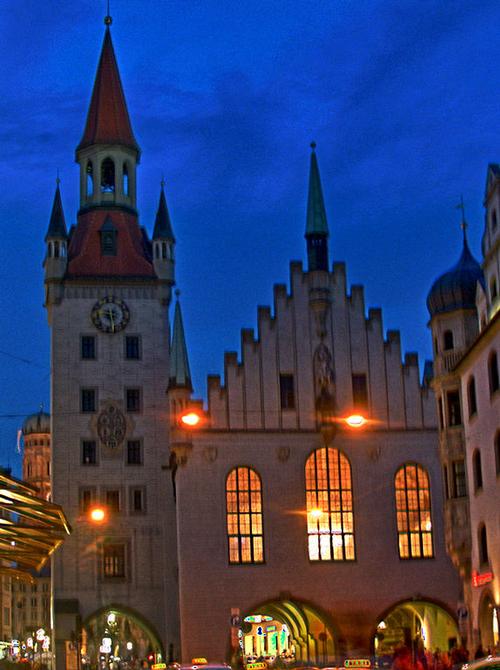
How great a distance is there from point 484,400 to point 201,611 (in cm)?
2134

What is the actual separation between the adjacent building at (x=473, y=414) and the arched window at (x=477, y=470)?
0.03 metres

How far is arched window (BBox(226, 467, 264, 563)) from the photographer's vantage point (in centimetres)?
5741

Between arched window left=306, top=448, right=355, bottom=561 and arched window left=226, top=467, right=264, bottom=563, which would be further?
arched window left=306, top=448, right=355, bottom=561

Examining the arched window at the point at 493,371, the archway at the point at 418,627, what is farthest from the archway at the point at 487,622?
the archway at the point at 418,627

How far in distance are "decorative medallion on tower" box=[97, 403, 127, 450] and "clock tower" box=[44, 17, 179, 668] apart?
0.18ft

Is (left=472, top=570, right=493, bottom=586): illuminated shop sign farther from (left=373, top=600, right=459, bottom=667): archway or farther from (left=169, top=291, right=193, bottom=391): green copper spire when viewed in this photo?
(left=169, top=291, right=193, bottom=391): green copper spire

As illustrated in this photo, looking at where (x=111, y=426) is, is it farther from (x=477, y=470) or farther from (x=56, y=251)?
(x=477, y=470)

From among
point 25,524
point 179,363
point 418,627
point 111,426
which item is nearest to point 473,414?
point 179,363

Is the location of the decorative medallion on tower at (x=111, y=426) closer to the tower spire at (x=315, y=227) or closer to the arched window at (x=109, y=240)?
the arched window at (x=109, y=240)

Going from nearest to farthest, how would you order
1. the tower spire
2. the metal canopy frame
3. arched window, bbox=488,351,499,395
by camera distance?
the metal canopy frame < arched window, bbox=488,351,499,395 < the tower spire

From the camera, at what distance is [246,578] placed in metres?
57.0

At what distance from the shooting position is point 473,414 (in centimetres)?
4203

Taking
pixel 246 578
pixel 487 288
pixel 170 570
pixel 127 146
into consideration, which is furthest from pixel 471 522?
pixel 127 146

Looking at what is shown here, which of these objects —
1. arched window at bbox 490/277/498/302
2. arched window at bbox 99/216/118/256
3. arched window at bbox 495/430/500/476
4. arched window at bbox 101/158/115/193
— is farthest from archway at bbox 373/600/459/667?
arched window at bbox 101/158/115/193
